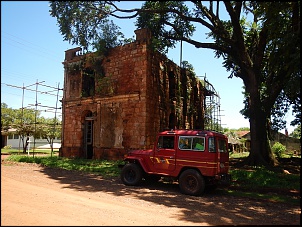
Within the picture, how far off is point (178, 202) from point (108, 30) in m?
14.0

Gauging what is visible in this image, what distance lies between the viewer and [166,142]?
31.4 ft

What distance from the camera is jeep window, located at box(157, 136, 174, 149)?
9.47 meters

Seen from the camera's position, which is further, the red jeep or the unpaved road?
the red jeep

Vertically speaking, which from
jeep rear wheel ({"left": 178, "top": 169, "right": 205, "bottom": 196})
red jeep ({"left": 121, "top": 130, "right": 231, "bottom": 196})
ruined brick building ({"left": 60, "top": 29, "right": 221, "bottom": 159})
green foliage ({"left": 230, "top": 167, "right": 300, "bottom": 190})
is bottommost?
green foliage ({"left": 230, "top": 167, "right": 300, "bottom": 190})

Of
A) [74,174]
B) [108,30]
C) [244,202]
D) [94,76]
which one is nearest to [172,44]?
[108,30]

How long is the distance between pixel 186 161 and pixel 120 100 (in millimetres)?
9387

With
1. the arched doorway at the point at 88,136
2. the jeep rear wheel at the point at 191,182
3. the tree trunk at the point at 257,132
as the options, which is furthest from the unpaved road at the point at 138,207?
the arched doorway at the point at 88,136

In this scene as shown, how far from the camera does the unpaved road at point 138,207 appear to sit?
5.35m

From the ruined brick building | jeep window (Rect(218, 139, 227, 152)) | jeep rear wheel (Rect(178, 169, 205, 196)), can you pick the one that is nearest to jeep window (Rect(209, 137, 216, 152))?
jeep window (Rect(218, 139, 227, 152))

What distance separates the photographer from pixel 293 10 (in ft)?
34.1

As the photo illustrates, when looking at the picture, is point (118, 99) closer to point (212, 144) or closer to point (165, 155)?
point (165, 155)

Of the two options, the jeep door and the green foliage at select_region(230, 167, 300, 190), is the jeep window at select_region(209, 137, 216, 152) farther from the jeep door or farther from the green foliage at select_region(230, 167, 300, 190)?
the green foliage at select_region(230, 167, 300, 190)

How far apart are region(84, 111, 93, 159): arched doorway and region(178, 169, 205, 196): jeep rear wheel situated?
12.1m

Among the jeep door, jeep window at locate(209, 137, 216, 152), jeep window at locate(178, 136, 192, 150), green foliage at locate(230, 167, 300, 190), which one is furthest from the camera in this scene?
green foliage at locate(230, 167, 300, 190)
